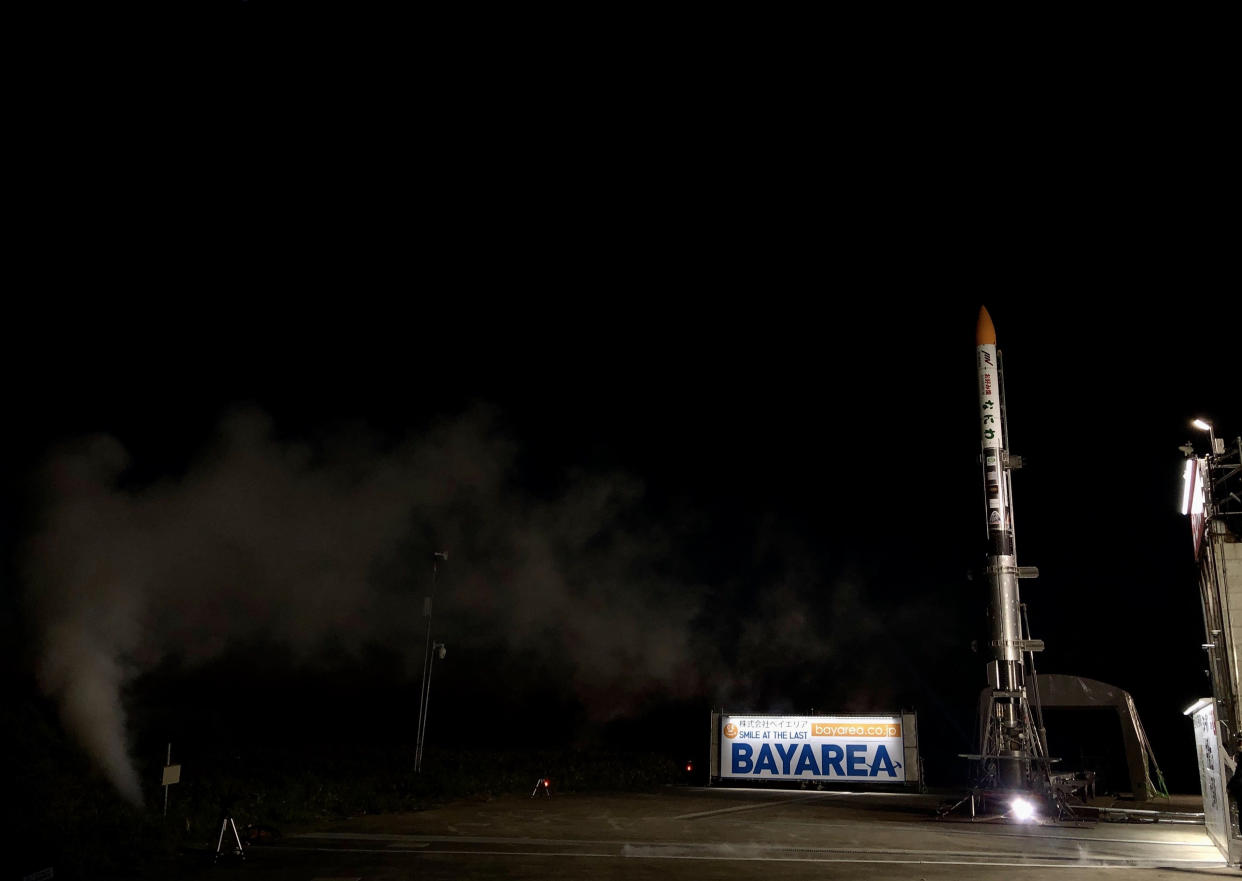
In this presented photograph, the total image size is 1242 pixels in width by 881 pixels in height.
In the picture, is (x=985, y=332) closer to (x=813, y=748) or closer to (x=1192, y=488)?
(x=1192, y=488)

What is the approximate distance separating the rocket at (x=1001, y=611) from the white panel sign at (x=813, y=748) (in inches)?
183

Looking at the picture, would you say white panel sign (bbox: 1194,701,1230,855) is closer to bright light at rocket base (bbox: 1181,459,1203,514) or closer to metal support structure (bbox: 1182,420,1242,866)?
metal support structure (bbox: 1182,420,1242,866)

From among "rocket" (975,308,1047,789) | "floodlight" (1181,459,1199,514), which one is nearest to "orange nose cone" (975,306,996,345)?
"rocket" (975,308,1047,789)

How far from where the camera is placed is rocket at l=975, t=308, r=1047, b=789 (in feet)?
79.6

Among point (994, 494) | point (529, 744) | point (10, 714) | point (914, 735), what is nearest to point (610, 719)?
point (529, 744)

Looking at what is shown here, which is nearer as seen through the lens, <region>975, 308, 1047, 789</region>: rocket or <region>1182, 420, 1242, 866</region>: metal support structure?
<region>1182, 420, 1242, 866</region>: metal support structure

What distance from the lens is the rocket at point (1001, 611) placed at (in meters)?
24.2

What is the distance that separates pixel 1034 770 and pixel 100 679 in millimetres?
23332

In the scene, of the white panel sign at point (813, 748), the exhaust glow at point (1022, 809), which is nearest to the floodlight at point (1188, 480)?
the exhaust glow at point (1022, 809)

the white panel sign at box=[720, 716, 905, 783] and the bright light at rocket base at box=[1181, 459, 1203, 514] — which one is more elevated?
the bright light at rocket base at box=[1181, 459, 1203, 514]

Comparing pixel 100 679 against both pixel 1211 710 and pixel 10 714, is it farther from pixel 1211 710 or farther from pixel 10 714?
pixel 1211 710

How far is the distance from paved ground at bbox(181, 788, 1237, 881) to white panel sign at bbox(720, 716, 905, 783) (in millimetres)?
6617

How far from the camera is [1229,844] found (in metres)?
14.8

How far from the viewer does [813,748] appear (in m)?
32.3
